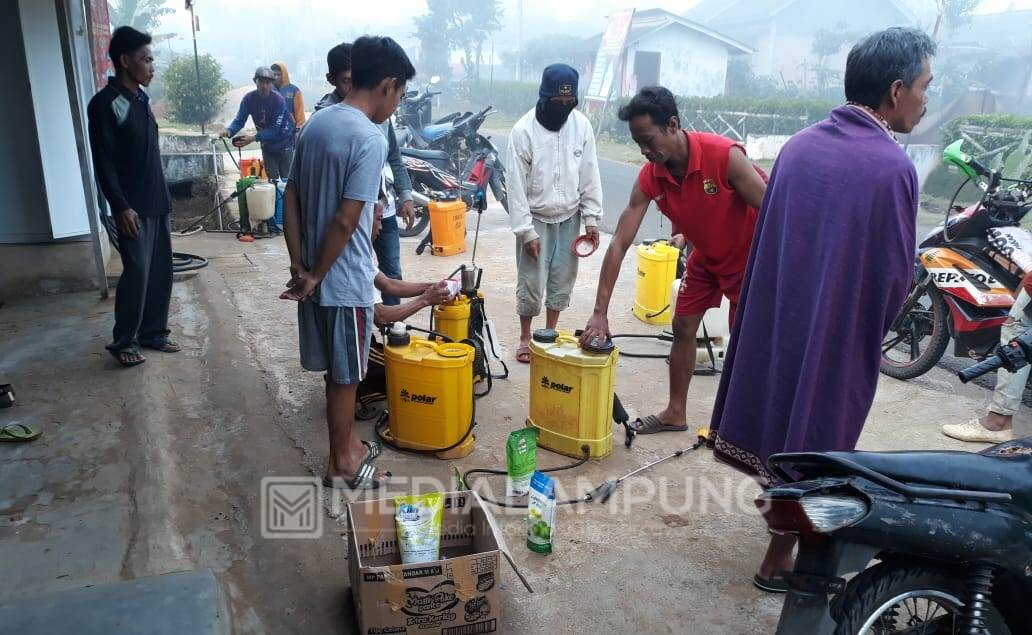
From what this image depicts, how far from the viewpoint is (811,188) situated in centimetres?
225

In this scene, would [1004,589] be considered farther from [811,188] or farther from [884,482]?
[811,188]

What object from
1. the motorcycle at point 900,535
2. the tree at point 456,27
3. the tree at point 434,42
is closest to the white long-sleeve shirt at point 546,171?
the motorcycle at point 900,535

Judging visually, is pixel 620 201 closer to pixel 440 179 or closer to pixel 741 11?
pixel 440 179

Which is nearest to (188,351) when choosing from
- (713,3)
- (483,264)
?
(483,264)

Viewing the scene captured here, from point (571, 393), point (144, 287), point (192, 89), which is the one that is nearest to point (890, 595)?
point (571, 393)

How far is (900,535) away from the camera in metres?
1.81

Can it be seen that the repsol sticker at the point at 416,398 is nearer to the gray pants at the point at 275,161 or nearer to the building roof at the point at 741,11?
the gray pants at the point at 275,161

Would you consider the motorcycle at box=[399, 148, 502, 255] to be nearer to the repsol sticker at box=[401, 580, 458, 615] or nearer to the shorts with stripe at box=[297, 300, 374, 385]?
the shorts with stripe at box=[297, 300, 374, 385]

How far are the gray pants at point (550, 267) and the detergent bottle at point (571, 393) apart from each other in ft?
3.50

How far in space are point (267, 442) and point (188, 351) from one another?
1.36 meters

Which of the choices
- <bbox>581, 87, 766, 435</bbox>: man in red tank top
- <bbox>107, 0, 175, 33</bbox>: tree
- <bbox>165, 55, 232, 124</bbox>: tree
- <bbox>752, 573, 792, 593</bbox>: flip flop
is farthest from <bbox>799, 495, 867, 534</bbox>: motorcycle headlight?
<bbox>107, 0, 175, 33</bbox>: tree

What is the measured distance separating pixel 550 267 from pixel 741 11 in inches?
1554

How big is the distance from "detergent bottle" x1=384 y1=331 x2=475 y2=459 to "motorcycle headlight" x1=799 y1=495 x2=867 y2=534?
6.57 ft

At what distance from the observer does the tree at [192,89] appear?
744 inches
